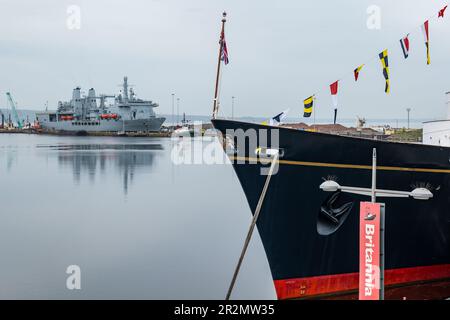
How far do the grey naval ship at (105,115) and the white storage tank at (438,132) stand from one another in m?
138

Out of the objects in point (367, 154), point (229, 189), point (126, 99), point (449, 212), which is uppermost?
point (126, 99)

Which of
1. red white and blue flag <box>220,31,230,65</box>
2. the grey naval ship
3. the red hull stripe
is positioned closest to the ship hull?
the grey naval ship

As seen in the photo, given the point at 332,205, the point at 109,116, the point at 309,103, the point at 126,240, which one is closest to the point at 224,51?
the point at 309,103

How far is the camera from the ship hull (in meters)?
152

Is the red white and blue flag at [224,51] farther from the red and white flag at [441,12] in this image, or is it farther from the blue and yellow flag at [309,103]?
the red and white flag at [441,12]

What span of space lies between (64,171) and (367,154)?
4818cm

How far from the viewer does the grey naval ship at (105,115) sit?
492ft

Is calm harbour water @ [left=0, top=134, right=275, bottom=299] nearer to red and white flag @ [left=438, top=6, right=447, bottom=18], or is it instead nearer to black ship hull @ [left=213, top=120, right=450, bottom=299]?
black ship hull @ [left=213, top=120, right=450, bottom=299]

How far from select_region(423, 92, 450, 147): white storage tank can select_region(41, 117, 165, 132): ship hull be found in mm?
141403

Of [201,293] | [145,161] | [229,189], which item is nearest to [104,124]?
[145,161]

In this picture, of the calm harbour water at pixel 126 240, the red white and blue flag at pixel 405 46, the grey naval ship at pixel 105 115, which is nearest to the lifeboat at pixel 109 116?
the grey naval ship at pixel 105 115

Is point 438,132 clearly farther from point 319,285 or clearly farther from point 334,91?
point 319,285

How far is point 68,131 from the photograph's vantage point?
165 meters

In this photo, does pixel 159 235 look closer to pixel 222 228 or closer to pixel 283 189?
pixel 222 228
